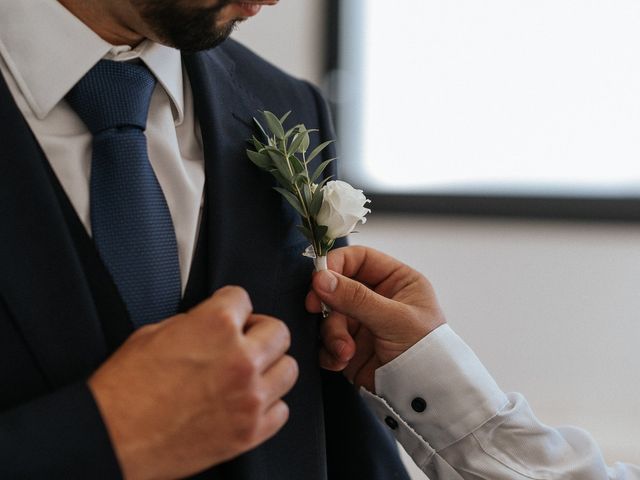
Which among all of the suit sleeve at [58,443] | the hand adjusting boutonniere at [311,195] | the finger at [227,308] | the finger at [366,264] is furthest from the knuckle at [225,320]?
the finger at [366,264]

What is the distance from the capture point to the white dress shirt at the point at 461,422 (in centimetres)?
101

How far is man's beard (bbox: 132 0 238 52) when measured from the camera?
86 centimetres

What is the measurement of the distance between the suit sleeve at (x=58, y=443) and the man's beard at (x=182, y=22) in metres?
0.41

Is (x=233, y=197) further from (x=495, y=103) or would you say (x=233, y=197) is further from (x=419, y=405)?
(x=495, y=103)

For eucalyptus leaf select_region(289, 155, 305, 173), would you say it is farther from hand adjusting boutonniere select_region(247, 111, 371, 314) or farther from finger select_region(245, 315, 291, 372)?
finger select_region(245, 315, 291, 372)

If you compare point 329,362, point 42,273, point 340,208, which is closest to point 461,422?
point 329,362

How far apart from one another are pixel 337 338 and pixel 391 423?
0.17 m

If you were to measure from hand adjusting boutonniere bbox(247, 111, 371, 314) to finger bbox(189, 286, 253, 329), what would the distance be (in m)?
0.19

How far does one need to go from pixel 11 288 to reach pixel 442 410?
22.1 inches

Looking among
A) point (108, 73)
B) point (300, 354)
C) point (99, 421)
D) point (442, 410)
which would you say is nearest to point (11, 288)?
point (99, 421)

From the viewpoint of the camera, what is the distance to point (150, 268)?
81cm

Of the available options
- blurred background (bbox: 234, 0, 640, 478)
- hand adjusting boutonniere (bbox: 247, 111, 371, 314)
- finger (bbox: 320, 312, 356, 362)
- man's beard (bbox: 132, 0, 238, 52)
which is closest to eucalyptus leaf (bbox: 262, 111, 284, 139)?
hand adjusting boutonniere (bbox: 247, 111, 371, 314)

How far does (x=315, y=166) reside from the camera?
107 cm

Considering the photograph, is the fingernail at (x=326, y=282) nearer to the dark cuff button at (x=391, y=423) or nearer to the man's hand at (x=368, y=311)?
the man's hand at (x=368, y=311)
